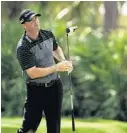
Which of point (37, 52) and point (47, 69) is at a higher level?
point (37, 52)

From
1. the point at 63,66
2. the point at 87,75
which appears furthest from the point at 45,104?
the point at 87,75

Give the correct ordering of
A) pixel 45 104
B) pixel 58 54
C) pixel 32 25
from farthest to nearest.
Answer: pixel 58 54, pixel 45 104, pixel 32 25

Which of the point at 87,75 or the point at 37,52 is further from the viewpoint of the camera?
the point at 87,75

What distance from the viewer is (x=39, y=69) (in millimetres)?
6629

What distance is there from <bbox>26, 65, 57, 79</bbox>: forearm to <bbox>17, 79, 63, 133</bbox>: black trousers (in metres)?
0.13

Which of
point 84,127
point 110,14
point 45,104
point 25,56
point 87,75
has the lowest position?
point 84,127

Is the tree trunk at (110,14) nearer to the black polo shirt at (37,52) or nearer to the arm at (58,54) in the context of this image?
the arm at (58,54)

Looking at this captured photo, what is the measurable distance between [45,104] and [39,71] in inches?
14.5

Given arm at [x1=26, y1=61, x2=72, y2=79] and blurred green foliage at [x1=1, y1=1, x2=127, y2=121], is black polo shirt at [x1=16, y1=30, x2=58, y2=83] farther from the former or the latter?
blurred green foliage at [x1=1, y1=1, x2=127, y2=121]

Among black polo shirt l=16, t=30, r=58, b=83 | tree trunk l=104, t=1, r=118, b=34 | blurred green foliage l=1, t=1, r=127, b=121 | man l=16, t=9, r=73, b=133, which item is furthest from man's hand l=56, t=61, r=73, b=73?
tree trunk l=104, t=1, r=118, b=34

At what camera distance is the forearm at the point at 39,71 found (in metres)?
6.57

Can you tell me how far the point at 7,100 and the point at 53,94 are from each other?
677cm

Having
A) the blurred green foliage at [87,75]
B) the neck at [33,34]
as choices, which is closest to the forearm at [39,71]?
the neck at [33,34]

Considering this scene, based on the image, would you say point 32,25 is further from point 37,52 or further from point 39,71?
point 39,71
